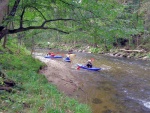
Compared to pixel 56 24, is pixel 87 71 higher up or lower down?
lower down

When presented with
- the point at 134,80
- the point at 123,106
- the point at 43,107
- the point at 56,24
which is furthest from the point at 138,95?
the point at 43,107

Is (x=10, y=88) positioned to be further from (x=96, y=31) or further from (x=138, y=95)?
(x=138, y=95)

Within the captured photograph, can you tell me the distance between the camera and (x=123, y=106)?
7992 mm

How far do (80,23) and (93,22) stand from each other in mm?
508

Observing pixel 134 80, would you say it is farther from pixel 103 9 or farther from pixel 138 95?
pixel 103 9

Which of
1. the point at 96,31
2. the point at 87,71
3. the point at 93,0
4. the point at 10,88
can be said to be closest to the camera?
the point at 10,88

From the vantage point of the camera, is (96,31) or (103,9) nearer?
(103,9)

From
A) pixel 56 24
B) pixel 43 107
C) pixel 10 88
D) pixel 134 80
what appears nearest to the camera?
pixel 43 107

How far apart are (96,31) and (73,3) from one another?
51.9 inches

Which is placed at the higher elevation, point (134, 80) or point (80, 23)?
point (80, 23)

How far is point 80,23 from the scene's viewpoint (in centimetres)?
780

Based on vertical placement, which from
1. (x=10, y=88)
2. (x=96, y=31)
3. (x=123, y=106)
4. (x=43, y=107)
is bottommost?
(x=123, y=106)

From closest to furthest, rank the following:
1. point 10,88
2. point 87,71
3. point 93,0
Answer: point 10,88 → point 93,0 → point 87,71

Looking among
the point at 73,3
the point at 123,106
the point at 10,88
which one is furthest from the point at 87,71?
the point at 10,88
